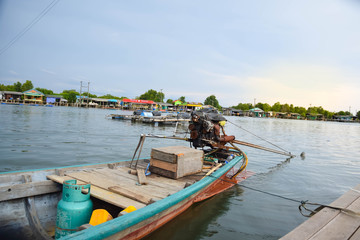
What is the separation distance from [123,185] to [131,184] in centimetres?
21

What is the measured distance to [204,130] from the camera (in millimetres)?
8578

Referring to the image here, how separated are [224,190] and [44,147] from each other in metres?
10.7

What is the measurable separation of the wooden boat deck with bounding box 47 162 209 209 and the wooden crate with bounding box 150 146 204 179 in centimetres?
16

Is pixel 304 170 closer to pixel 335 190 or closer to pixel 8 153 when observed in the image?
pixel 335 190

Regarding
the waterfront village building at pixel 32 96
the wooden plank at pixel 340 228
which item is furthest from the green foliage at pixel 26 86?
the wooden plank at pixel 340 228

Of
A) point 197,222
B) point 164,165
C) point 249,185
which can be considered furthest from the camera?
point 249,185

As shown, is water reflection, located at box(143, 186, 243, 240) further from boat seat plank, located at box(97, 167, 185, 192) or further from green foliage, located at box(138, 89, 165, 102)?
green foliage, located at box(138, 89, 165, 102)

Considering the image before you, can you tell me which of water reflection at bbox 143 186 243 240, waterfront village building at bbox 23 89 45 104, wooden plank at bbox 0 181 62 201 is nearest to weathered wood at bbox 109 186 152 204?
water reflection at bbox 143 186 243 240

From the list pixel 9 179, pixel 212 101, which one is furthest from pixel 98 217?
pixel 212 101

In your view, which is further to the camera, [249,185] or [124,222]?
[249,185]

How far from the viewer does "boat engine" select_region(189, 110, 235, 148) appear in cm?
827

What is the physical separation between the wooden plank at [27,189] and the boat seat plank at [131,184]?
104cm

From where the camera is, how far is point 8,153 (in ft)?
36.6

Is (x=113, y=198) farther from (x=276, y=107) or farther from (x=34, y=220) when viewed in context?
(x=276, y=107)
